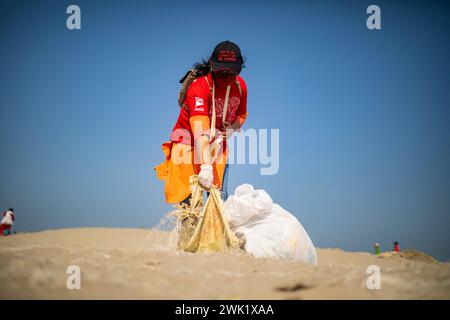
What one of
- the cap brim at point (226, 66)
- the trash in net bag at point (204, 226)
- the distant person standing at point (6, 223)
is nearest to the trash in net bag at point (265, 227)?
the trash in net bag at point (204, 226)

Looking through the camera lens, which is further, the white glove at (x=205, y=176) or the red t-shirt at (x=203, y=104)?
the red t-shirt at (x=203, y=104)

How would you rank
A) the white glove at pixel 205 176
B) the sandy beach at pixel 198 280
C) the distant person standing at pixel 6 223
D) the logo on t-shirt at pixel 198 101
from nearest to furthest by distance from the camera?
the sandy beach at pixel 198 280, the white glove at pixel 205 176, the logo on t-shirt at pixel 198 101, the distant person standing at pixel 6 223

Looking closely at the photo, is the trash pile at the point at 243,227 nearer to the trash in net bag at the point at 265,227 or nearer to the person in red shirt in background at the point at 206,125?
the trash in net bag at the point at 265,227

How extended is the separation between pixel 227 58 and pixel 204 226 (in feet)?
5.16

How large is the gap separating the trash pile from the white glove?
0.07 meters

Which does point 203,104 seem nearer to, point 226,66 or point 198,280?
point 226,66

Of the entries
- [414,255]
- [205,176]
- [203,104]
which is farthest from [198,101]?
[414,255]

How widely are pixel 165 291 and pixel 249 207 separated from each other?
1.77 m

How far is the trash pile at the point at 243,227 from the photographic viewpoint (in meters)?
3.07

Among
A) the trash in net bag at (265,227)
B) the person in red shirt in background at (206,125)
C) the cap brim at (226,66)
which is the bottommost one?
the trash in net bag at (265,227)

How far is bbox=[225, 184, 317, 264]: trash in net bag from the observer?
3061 millimetres

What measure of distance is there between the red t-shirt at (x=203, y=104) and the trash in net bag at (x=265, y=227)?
2.44 ft

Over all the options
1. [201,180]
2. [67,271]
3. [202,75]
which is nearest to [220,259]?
[67,271]

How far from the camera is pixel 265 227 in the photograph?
10.6ft
